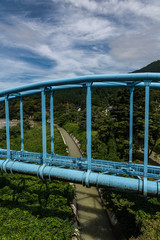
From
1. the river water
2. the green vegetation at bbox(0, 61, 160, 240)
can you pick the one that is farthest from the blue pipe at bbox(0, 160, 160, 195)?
the river water

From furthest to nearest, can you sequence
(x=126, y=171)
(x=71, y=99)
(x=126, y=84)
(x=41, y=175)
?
(x=71, y=99) < (x=126, y=84) < (x=41, y=175) < (x=126, y=171)

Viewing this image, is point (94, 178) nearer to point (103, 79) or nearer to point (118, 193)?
point (118, 193)

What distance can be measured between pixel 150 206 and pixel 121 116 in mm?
9367

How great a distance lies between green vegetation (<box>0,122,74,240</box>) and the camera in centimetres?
687

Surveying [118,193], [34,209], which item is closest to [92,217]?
[118,193]

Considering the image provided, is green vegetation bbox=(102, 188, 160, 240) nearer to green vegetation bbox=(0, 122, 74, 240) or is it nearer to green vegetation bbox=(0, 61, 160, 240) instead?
green vegetation bbox=(0, 61, 160, 240)

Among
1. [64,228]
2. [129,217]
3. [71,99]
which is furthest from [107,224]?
[71,99]

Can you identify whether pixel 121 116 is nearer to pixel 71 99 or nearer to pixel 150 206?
pixel 150 206

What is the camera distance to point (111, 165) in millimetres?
7848

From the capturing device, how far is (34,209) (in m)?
8.55

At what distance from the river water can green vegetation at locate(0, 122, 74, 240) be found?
→ 153cm

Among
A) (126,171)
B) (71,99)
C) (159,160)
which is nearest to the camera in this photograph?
(126,171)

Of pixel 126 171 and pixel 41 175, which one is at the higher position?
pixel 126 171

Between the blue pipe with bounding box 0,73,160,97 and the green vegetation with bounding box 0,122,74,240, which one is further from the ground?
the blue pipe with bounding box 0,73,160,97
